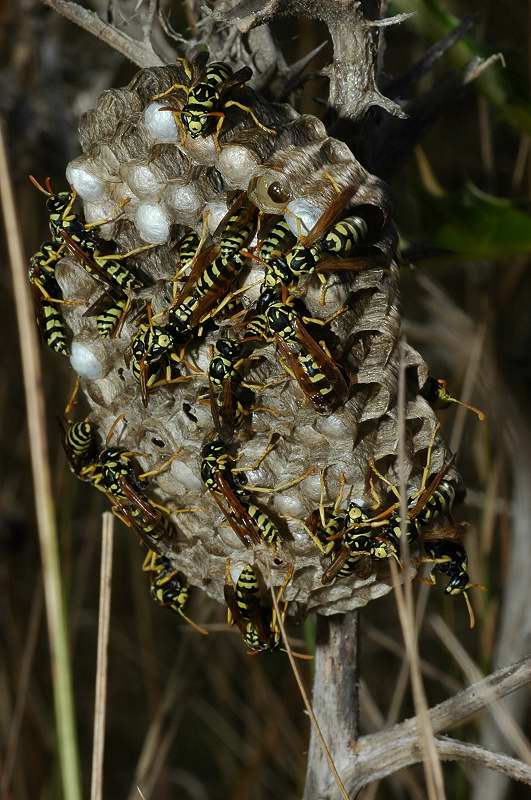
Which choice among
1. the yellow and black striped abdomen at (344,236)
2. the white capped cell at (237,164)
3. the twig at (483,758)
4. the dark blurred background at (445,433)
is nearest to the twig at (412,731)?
the twig at (483,758)

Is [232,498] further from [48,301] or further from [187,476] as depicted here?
[48,301]

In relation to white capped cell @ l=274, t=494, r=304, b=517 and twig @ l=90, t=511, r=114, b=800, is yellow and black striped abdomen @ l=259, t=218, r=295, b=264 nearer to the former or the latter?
white capped cell @ l=274, t=494, r=304, b=517

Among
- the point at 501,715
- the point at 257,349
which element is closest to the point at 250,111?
the point at 257,349

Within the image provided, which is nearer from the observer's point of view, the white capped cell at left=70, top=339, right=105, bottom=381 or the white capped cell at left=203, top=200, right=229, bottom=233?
the white capped cell at left=203, top=200, right=229, bottom=233

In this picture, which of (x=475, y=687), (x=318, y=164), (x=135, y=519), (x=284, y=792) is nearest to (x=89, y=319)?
(x=135, y=519)

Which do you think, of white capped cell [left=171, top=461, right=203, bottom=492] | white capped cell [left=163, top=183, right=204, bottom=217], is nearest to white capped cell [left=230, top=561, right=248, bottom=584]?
white capped cell [left=171, top=461, right=203, bottom=492]

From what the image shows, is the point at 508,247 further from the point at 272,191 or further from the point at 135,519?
the point at 135,519
